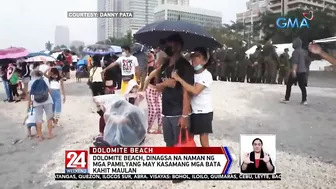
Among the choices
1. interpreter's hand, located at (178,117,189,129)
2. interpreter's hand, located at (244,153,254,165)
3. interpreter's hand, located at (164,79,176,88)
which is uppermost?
interpreter's hand, located at (164,79,176,88)

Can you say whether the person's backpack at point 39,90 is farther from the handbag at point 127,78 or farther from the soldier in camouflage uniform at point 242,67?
the soldier in camouflage uniform at point 242,67

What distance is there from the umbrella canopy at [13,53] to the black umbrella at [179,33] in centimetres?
743

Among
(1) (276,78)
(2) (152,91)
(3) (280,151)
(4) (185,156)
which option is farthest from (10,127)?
(1) (276,78)

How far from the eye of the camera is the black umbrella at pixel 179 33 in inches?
133

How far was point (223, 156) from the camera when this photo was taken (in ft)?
11.9

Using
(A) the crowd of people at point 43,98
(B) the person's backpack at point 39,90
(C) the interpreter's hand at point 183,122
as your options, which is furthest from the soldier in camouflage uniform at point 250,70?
(C) the interpreter's hand at point 183,122

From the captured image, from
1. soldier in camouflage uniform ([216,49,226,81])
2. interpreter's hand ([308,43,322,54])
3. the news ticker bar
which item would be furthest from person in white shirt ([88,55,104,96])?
soldier in camouflage uniform ([216,49,226,81])

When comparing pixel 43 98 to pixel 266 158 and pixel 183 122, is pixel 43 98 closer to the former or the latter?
pixel 183 122

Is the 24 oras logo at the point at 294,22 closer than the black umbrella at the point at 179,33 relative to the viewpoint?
No

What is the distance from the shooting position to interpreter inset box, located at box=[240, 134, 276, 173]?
345 centimetres

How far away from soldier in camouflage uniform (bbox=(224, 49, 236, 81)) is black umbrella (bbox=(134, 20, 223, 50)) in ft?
38.3

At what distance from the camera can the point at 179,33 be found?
3.55 m

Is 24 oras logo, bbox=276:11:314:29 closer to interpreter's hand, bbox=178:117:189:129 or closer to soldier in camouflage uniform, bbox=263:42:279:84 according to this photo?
soldier in camouflage uniform, bbox=263:42:279:84

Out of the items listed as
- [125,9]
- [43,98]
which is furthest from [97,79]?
[125,9]
